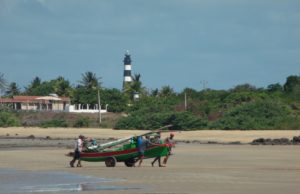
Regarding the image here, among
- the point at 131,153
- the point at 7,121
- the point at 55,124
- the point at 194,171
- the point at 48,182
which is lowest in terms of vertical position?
the point at 48,182

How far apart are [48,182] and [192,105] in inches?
2768

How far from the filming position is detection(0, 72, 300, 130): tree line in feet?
239

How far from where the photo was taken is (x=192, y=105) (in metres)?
93.2

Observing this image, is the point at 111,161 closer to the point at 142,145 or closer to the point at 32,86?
the point at 142,145

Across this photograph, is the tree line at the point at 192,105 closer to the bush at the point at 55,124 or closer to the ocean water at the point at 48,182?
the bush at the point at 55,124

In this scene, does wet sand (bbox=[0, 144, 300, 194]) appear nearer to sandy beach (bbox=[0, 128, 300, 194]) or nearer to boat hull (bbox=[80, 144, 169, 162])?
sandy beach (bbox=[0, 128, 300, 194])

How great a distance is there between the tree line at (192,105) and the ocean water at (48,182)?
45.0m

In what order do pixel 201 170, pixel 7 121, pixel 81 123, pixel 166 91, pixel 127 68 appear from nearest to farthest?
1. pixel 201 170
2. pixel 81 123
3. pixel 7 121
4. pixel 166 91
5. pixel 127 68

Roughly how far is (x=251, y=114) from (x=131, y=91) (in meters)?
58.1

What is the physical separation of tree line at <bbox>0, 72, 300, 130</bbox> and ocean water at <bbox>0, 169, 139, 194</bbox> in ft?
148

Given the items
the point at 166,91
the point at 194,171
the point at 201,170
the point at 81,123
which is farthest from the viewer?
the point at 166,91

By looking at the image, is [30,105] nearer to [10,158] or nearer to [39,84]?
[39,84]

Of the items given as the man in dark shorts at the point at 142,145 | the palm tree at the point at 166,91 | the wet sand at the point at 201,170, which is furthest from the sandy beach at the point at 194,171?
the palm tree at the point at 166,91

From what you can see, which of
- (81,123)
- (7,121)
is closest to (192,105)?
(81,123)
